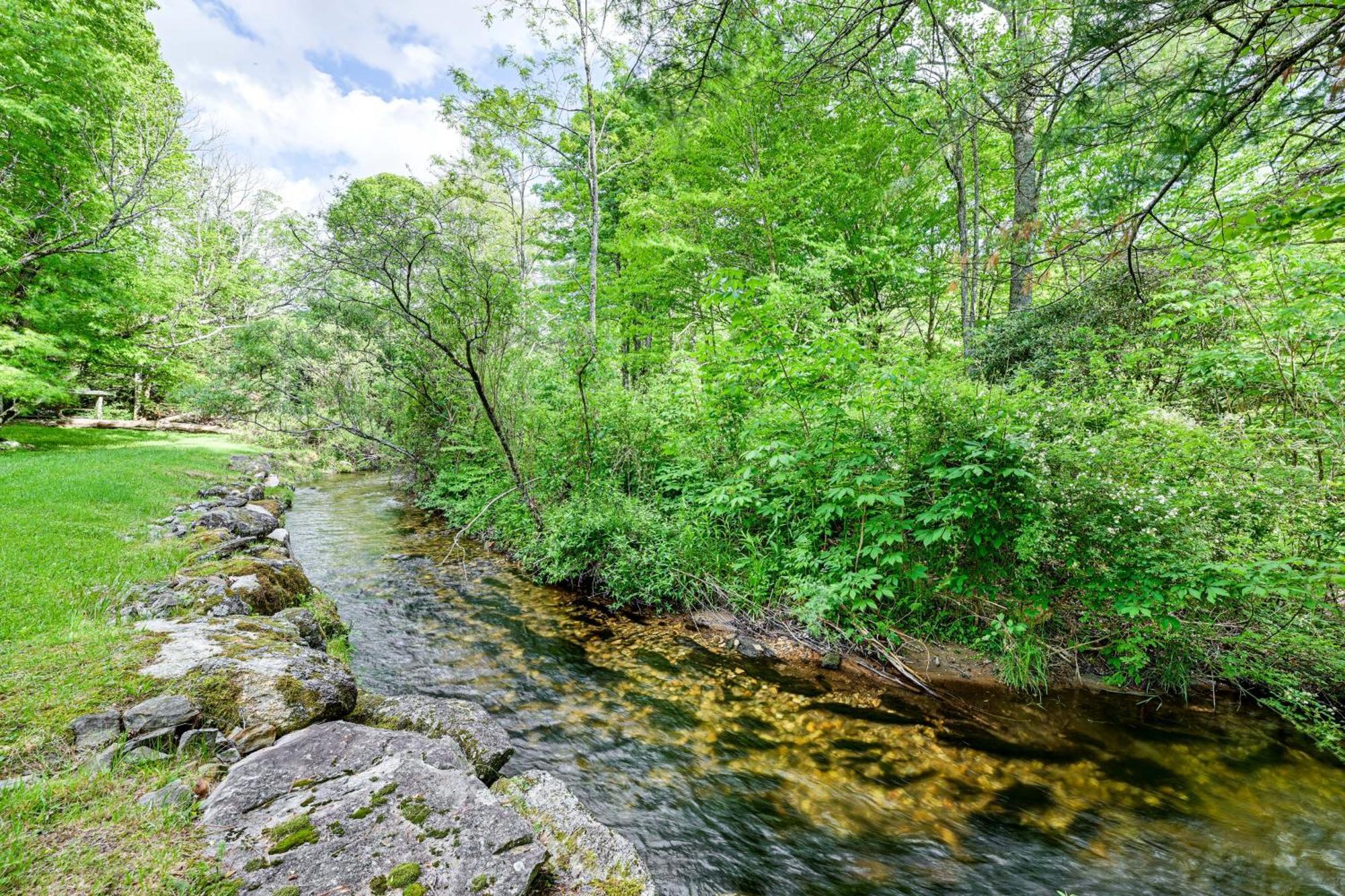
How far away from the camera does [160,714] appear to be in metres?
2.36

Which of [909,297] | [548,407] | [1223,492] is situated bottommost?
[1223,492]

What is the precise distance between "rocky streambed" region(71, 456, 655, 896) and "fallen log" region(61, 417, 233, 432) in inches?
839

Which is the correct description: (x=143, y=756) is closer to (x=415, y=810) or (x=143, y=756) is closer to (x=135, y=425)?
(x=415, y=810)

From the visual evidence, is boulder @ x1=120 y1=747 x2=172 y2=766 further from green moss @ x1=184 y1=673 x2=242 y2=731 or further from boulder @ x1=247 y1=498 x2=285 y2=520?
boulder @ x1=247 y1=498 x2=285 y2=520

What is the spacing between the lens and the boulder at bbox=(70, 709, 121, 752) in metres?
2.15

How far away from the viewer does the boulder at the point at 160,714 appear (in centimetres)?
Answer: 229

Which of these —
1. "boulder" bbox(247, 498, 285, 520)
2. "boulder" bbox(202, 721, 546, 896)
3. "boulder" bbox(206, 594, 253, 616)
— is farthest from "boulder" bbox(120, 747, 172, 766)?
"boulder" bbox(247, 498, 285, 520)

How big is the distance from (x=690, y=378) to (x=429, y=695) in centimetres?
545

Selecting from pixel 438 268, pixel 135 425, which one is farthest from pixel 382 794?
pixel 135 425

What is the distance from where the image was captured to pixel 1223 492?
3.93 meters

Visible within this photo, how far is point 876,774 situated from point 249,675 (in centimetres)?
424

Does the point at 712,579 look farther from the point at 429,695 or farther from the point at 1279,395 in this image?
the point at 1279,395

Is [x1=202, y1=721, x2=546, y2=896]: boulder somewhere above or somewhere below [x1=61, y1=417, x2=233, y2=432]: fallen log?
below

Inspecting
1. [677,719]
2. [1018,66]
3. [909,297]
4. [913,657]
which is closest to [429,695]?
[677,719]
